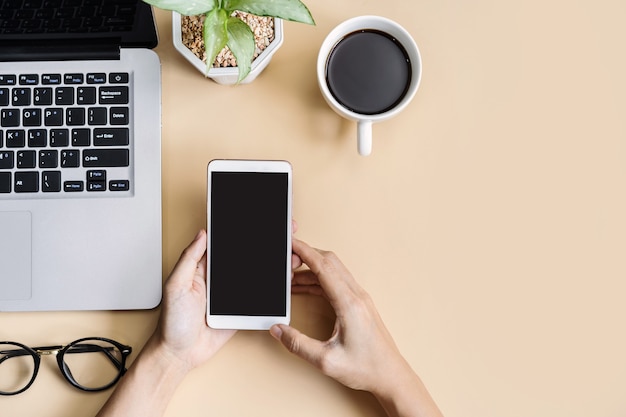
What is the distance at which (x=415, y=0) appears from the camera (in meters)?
0.75

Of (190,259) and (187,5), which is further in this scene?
(190,259)

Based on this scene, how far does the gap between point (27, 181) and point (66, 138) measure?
73mm

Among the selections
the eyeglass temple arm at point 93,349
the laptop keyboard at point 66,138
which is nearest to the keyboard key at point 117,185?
the laptop keyboard at point 66,138

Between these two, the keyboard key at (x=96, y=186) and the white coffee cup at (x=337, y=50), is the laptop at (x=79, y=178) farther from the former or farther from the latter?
the white coffee cup at (x=337, y=50)

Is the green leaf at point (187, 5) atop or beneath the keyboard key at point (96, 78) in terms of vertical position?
atop

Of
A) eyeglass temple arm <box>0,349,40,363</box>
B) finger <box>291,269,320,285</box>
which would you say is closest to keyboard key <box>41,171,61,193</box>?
eyeglass temple arm <box>0,349,40,363</box>

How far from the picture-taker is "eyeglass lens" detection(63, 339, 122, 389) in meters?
0.72

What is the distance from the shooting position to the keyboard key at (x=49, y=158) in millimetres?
698

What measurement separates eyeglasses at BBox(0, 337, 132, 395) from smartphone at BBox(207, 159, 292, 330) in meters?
0.14

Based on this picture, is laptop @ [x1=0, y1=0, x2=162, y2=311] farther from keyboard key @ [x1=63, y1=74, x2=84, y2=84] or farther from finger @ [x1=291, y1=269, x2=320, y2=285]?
finger @ [x1=291, y1=269, x2=320, y2=285]

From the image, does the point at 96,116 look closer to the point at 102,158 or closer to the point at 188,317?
the point at 102,158

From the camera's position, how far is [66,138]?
70 cm

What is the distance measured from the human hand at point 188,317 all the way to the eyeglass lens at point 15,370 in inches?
6.8

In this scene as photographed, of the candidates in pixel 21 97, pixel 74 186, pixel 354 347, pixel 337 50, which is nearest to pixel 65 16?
pixel 21 97
